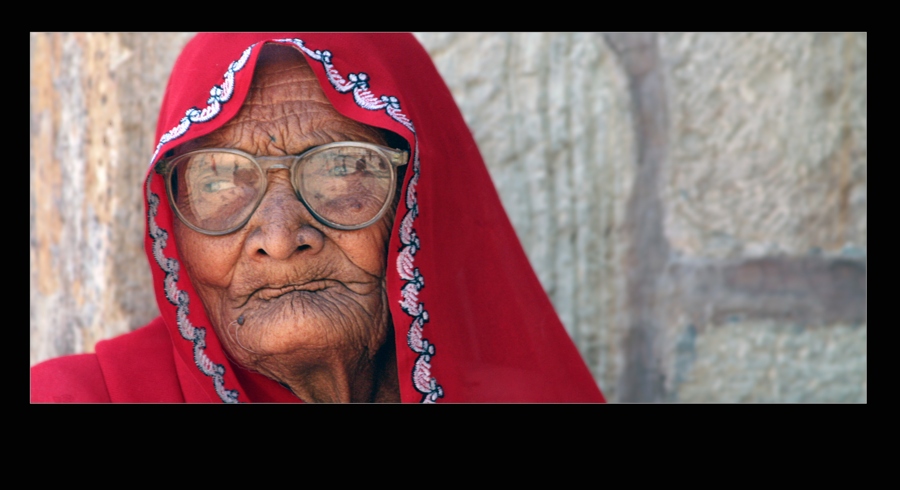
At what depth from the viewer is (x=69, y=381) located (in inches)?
66.2

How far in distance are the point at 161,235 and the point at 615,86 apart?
1.15m

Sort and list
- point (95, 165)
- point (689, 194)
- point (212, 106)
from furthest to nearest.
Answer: point (95, 165), point (689, 194), point (212, 106)

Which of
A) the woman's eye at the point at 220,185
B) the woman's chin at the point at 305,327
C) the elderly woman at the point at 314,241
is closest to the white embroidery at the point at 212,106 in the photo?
the elderly woman at the point at 314,241

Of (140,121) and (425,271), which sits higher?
(140,121)

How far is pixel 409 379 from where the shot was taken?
1629 mm

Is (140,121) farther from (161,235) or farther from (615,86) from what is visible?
(615,86)

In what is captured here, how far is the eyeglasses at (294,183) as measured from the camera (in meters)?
1.63

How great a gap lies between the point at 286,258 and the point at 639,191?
964mm

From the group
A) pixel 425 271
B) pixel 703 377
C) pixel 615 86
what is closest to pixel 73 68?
pixel 425 271

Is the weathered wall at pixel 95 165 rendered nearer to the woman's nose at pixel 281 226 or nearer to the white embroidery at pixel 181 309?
the white embroidery at pixel 181 309

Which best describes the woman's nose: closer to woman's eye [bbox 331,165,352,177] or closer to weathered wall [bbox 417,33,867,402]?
woman's eye [bbox 331,165,352,177]

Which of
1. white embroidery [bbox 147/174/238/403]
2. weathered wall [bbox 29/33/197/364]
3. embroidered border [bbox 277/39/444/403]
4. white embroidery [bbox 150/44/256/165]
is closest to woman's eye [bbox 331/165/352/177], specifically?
embroidered border [bbox 277/39/444/403]

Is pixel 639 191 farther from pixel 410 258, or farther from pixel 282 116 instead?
pixel 282 116

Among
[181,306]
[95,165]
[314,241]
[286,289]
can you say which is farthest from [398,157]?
[95,165]
